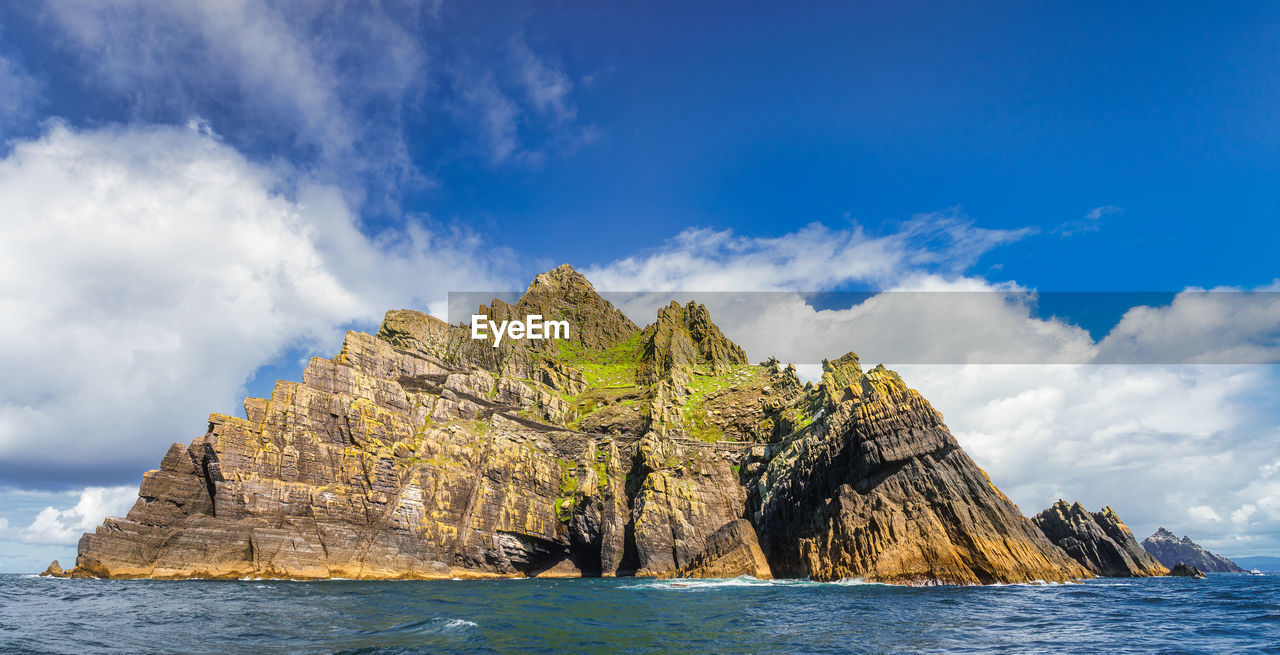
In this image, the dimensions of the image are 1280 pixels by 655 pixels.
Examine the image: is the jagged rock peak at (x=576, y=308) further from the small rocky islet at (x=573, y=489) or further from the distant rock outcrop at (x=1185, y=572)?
the distant rock outcrop at (x=1185, y=572)

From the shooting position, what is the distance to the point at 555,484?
349 feet

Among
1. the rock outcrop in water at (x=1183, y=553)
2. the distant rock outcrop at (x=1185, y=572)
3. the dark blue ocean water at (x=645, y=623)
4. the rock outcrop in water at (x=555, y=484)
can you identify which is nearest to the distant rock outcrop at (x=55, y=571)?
the rock outcrop in water at (x=555, y=484)

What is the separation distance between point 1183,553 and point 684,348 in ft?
546

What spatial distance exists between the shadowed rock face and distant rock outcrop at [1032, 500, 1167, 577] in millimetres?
37344

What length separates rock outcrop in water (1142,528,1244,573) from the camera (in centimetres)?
17150

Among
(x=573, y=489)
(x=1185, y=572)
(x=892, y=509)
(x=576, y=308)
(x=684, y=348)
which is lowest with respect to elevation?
(x=1185, y=572)

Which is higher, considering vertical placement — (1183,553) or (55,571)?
(55,571)

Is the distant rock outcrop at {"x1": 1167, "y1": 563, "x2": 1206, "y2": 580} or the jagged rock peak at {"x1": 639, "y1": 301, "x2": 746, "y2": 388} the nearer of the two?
the distant rock outcrop at {"x1": 1167, "y1": 563, "x2": 1206, "y2": 580}

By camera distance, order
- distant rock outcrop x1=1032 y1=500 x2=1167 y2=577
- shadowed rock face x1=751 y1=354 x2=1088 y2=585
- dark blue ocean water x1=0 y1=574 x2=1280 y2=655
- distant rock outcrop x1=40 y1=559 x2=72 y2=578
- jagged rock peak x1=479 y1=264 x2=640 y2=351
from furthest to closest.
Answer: jagged rock peak x1=479 y1=264 x2=640 y2=351, distant rock outcrop x1=1032 y1=500 x2=1167 y2=577, distant rock outcrop x1=40 y1=559 x2=72 y2=578, shadowed rock face x1=751 y1=354 x2=1088 y2=585, dark blue ocean water x1=0 y1=574 x2=1280 y2=655

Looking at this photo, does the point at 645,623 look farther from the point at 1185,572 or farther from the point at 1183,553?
the point at 1183,553

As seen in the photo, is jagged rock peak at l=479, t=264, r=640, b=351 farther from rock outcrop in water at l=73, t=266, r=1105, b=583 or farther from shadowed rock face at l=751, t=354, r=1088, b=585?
shadowed rock face at l=751, t=354, r=1088, b=585

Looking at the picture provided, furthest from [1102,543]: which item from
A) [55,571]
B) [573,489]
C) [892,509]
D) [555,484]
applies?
[55,571]

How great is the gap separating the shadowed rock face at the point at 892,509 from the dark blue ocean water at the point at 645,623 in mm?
12616

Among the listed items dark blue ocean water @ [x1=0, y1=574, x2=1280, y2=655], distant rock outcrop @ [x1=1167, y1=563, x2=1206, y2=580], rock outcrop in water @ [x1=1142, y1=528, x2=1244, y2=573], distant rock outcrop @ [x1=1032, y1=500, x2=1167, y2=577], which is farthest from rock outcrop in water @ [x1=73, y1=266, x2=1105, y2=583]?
rock outcrop in water @ [x1=1142, y1=528, x2=1244, y2=573]
